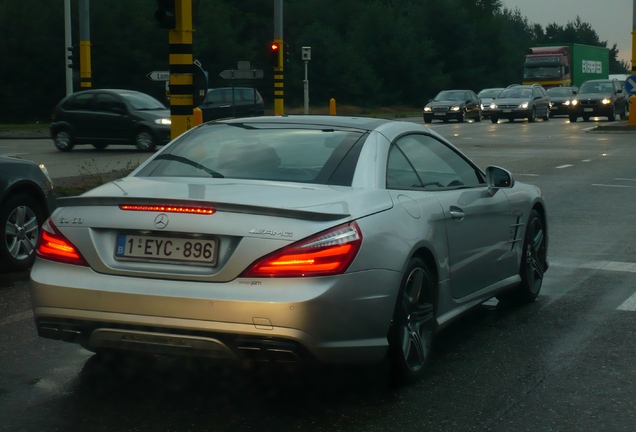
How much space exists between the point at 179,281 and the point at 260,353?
0.49m

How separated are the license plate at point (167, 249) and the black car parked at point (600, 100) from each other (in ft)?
146

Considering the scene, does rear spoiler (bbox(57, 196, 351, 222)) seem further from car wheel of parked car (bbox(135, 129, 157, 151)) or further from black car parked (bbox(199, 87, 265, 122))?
black car parked (bbox(199, 87, 265, 122))

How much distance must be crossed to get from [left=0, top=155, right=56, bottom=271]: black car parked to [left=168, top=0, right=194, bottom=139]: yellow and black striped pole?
18.4ft

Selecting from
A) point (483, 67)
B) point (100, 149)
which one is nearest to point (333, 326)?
point (100, 149)

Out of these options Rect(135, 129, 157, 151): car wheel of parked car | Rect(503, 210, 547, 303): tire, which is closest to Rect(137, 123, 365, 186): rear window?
Rect(503, 210, 547, 303): tire

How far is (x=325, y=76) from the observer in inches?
3182

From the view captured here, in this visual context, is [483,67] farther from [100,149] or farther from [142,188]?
[142,188]

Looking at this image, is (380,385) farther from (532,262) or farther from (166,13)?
(166,13)

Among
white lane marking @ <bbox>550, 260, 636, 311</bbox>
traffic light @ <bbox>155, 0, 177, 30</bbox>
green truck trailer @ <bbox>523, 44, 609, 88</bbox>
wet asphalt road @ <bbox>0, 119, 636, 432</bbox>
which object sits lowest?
wet asphalt road @ <bbox>0, 119, 636, 432</bbox>

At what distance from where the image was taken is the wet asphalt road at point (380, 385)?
200 inches

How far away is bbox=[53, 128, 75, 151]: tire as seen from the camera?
29.2 meters

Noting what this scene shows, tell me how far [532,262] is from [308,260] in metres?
3.31

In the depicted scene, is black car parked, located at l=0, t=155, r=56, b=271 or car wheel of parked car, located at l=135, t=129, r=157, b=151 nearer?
black car parked, located at l=0, t=155, r=56, b=271

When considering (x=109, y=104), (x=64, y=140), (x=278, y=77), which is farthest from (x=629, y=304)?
(x=278, y=77)
